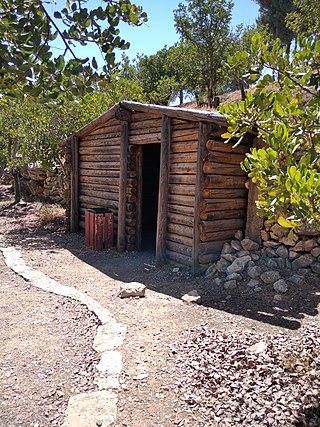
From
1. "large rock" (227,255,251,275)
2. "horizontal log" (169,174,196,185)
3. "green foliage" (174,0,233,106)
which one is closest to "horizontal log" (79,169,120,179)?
"horizontal log" (169,174,196,185)

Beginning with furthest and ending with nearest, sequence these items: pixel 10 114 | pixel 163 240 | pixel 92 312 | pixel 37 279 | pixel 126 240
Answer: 1. pixel 10 114
2. pixel 126 240
3. pixel 163 240
4. pixel 37 279
5. pixel 92 312

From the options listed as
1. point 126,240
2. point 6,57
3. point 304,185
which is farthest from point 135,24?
point 126,240

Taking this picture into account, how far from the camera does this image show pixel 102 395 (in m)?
2.75

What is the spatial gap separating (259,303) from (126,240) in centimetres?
395

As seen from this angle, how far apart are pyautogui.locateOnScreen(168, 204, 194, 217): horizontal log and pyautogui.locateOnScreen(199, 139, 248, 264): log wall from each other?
276 mm

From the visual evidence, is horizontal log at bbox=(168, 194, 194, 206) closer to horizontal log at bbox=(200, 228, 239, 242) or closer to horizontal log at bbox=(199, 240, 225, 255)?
horizontal log at bbox=(200, 228, 239, 242)

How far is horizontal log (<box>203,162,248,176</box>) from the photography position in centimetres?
577

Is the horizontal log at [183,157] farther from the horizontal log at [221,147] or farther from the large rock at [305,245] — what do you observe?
the large rock at [305,245]

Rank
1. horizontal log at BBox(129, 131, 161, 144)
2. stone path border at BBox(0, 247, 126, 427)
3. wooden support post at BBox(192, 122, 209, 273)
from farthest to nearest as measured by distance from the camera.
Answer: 1. horizontal log at BBox(129, 131, 161, 144)
2. wooden support post at BBox(192, 122, 209, 273)
3. stone path border at BBox(0, 247, 126, 427)

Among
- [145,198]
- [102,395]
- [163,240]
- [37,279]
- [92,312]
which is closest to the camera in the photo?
[102,395]

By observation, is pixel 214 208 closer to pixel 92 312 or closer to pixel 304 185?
pixel 92 312

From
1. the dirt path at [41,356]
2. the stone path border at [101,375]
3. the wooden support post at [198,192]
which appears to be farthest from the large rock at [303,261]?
the dirt path at [41,356]

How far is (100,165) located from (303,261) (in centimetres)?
555

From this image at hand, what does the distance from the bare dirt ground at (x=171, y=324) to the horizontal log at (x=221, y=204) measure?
1235 mm
